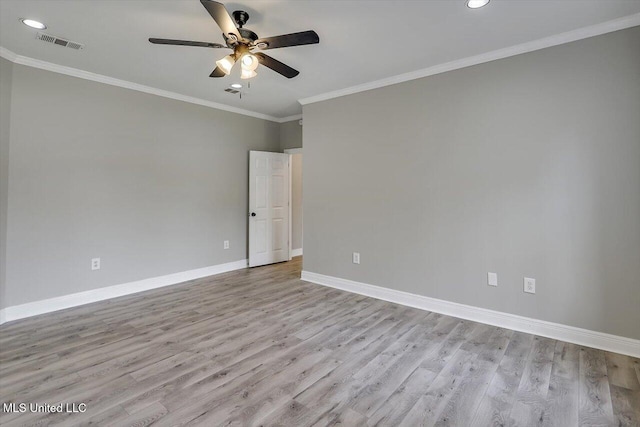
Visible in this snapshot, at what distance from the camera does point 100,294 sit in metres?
3.79

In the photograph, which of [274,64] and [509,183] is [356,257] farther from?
[274,64]

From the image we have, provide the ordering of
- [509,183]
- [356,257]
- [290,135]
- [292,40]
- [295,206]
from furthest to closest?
[295,206] < [290,135] < [356,257] < [509,183] < [292,40]

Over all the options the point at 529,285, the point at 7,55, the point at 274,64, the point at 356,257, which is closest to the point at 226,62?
the point at 274,64

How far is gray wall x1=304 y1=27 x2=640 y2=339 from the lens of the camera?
8.34 feet

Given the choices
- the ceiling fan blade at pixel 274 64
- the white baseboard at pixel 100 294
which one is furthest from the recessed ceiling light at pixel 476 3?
the white baseboard at pixel 100 294

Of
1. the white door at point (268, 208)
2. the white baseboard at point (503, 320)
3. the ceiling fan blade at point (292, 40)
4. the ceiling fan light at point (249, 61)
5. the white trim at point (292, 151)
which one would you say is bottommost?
the white baseboard at point (503, 320)

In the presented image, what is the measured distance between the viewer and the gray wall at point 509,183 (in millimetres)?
2543

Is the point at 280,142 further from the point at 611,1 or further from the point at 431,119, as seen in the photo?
the point at 611,1

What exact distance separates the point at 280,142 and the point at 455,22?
13.0 ft

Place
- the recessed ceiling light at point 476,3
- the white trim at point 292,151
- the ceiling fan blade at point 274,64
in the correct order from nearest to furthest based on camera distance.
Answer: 1. the recessed ceiling light at point 476,3
2. the ceiling fan blade at point 274,64
3. the white trim at point 292,151

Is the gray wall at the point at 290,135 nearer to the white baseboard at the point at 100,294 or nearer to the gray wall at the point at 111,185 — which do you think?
the gray wall at the point at 111,185

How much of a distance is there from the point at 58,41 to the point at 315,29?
2388 mm

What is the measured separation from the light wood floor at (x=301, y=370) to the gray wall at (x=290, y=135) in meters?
3.30

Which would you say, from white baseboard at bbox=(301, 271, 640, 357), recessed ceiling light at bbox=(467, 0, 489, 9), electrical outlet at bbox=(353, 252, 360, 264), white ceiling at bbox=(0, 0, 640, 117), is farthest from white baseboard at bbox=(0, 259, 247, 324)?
recessed ceiling light at bbox=(467, 0, 489, 9)
